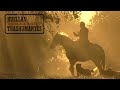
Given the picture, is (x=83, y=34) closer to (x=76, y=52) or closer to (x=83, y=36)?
(x=83, y=36)

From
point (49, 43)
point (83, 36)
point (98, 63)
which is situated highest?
point (83, 36)

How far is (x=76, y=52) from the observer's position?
5.67 meters

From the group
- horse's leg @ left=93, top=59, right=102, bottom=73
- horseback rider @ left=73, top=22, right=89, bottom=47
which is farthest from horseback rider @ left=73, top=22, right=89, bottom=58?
horse's leg @ left=93, top=59, right=102, bottom=73

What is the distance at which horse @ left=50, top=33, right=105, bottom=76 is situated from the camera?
5641 mm

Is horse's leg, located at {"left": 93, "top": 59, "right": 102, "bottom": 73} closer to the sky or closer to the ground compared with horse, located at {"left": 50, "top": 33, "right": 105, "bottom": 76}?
closer to the ground

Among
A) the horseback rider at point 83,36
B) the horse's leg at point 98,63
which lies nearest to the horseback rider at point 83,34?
the horseback rider at point 83,36

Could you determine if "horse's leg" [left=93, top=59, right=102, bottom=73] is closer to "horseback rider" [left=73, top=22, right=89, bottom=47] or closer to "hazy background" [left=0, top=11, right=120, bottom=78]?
"hazy background" [left=0, top=11, right=120, bottom=78]

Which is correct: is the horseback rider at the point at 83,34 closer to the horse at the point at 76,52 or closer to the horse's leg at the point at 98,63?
the horse at the point at 76,52

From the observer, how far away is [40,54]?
5695 mm

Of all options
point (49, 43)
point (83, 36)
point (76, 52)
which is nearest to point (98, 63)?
point (76, 52)

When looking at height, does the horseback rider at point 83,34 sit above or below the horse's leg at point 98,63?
above

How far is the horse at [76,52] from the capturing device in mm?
5641
